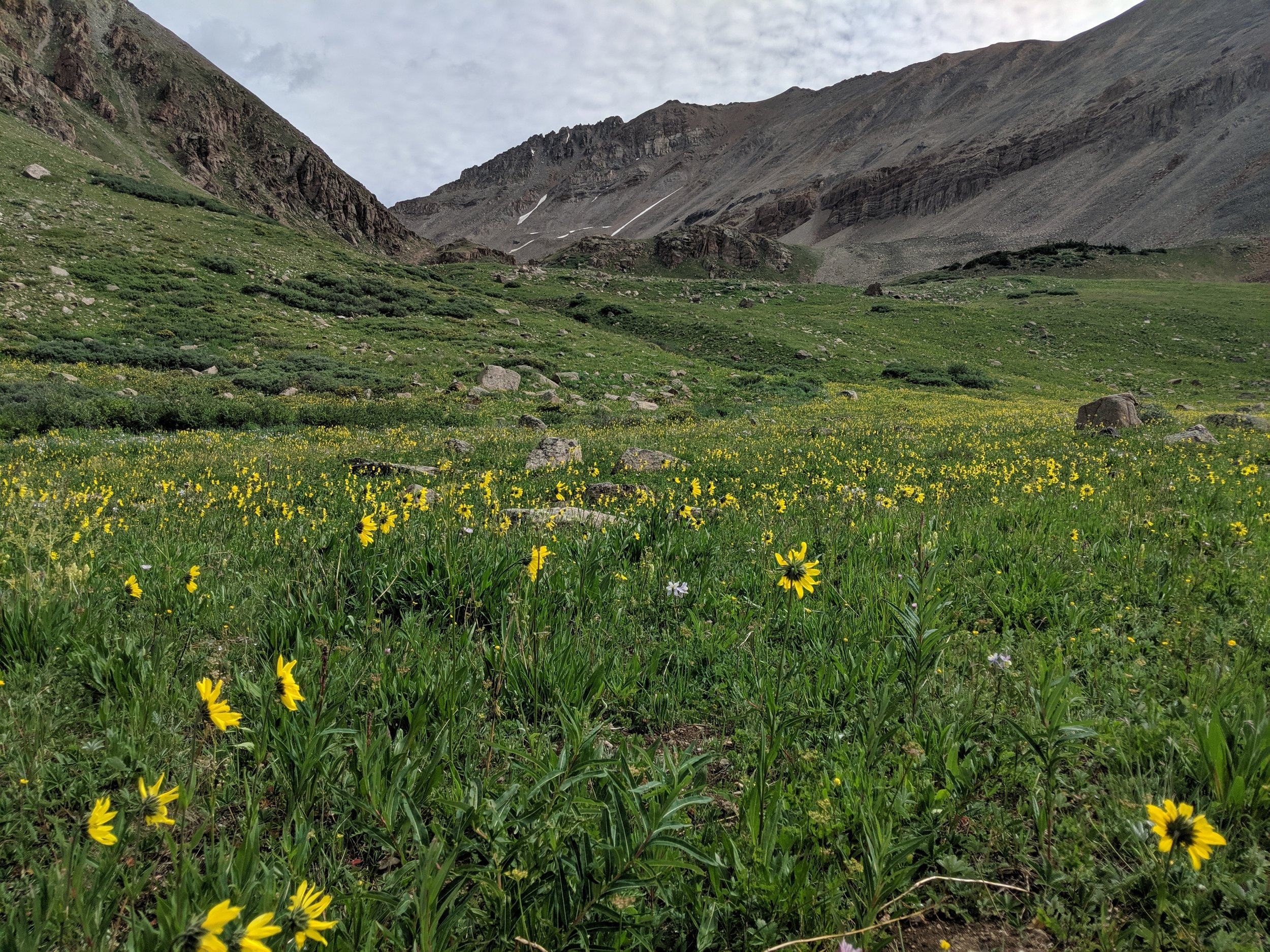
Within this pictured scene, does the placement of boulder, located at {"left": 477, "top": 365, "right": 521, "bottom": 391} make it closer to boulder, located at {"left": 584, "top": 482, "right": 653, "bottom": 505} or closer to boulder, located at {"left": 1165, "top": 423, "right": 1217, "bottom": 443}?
boulder, located at {"left": 584, "top": 482, "right": 653, "bottom": 505}

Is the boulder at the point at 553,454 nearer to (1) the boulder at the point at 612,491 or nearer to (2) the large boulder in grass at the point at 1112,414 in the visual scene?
(1) the boulder at the point at 612,491

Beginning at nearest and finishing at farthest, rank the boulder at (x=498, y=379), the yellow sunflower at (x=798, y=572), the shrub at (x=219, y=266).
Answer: the yellow sunflower at (x=798, y=572)
the boulder at (x=498, y=379)
the shrub at (x=219, y=266)

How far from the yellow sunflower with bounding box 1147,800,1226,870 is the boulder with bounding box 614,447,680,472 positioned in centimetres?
817

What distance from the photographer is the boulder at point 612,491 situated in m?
7.28

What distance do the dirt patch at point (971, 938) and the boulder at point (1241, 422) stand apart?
17368mm

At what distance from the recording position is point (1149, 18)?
158 meters

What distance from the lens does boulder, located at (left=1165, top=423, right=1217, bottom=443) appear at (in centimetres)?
1094

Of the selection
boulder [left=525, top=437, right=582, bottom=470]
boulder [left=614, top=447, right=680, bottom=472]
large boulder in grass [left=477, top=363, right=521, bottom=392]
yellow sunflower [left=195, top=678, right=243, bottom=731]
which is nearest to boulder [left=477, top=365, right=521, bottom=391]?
large boulder in grass [left=477, top=363, right=521, bottom=392]

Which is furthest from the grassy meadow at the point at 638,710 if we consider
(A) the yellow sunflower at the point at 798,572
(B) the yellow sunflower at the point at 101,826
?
(A) the yellow sunflower at the point at 798,572

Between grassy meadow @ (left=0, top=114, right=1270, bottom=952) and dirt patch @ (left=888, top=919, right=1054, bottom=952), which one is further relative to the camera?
dirt patch @ (left=888, top=919, right=1054, bottom=952)

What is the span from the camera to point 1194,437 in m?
11.2

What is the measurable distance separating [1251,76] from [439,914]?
17430cm

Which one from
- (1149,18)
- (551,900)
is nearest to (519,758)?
(551,900)

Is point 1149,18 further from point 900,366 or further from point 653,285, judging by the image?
point 900,366
